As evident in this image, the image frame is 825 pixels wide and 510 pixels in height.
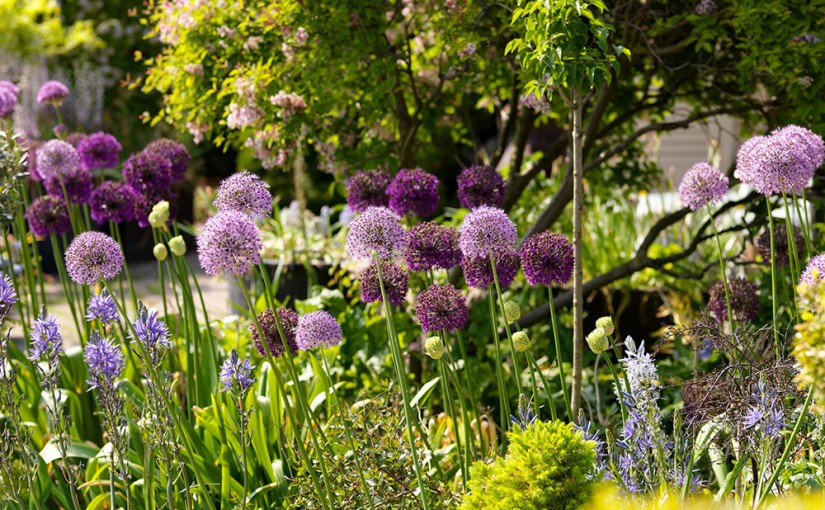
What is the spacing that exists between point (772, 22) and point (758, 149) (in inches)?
45.2

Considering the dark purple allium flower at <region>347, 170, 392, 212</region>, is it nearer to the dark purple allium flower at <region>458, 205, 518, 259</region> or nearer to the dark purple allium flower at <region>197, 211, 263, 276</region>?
the dark purple allium flower at <region>458, 205, 518, 259</region>

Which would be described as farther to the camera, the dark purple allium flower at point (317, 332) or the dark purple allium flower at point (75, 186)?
the dark purple allium flower at point (75, 186)

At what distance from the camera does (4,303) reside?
2.28 metres

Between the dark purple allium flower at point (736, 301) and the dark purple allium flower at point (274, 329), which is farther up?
the dark purple allium flower at point (274, 329)

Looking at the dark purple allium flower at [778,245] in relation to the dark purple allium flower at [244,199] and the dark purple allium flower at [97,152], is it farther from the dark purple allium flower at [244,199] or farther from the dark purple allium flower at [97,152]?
the dark purple allium flower at [97,152]

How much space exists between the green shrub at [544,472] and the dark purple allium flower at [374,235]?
53cm

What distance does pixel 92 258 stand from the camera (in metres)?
2.28

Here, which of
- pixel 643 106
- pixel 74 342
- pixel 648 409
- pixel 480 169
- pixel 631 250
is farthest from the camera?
pixel 74 342

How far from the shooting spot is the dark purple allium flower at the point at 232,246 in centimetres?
196

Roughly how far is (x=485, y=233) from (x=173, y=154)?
1.50 meters

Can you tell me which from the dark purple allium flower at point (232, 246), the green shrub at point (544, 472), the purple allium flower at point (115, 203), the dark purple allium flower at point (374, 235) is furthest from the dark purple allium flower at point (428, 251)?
the purple allium flower at point (115, 203)

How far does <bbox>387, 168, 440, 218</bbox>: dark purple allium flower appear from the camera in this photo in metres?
2.86

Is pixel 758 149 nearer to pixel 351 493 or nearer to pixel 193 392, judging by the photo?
pixel 351 493

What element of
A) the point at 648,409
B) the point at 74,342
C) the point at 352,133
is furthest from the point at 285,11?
the point at 74,342
